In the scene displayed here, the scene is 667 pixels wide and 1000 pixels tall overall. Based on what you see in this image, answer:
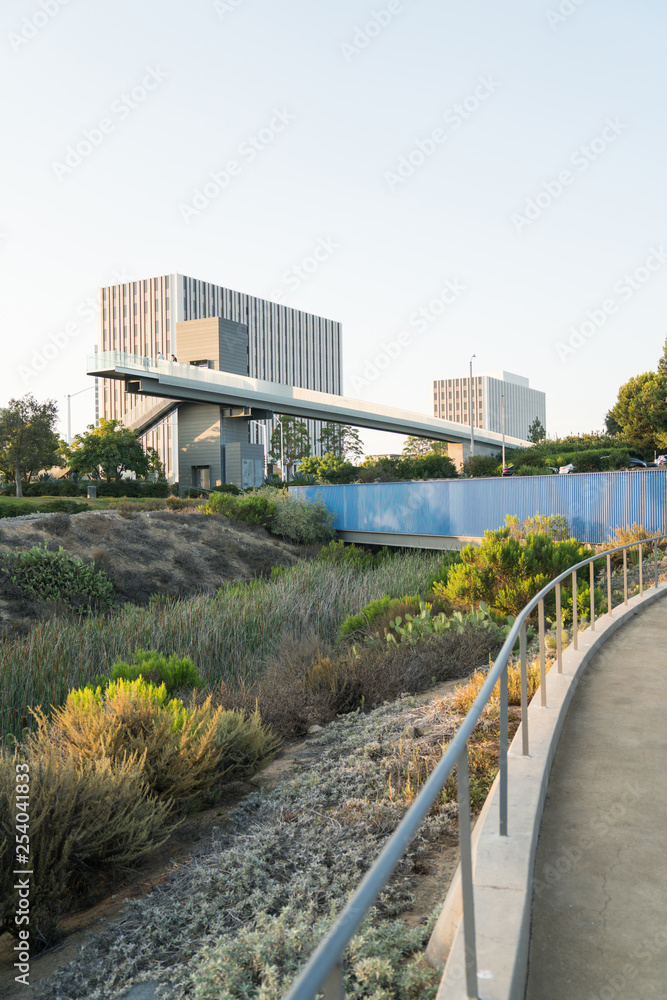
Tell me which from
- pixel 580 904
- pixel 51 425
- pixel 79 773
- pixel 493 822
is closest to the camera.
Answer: pixel 580 904

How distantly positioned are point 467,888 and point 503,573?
10.7 meters

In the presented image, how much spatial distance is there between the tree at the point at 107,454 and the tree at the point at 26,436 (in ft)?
10.7

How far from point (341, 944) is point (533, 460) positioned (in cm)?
5536

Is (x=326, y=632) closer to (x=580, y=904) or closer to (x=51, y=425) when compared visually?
(x=580, y=904)

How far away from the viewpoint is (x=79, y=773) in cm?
469

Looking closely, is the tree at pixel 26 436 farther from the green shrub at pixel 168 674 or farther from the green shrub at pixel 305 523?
the green shrub at pixel 168 674

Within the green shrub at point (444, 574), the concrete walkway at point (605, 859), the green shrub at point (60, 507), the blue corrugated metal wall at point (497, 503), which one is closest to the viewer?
the concrete walkway at point (605, 859)

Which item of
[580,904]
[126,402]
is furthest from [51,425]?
[126,402]

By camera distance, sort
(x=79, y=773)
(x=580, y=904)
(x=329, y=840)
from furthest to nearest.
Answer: (x=79, y=773) < (x=329, y=840) < (x=580, y=904)

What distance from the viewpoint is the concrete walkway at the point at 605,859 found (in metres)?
2.57

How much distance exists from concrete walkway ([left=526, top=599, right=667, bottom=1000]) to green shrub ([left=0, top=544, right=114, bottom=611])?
13.2 metres

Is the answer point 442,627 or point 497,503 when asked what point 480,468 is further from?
point 442,627

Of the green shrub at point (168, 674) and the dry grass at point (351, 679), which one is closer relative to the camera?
the dry grass at point (351, 679)

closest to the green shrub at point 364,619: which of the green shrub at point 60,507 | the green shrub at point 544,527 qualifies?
the green shrub at point 544,527
